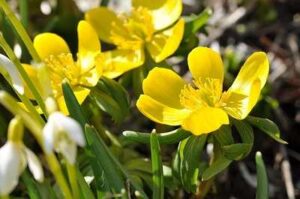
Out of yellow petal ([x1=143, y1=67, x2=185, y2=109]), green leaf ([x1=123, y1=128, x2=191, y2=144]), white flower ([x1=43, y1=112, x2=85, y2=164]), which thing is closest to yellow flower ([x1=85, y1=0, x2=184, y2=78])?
yellow petal ([x1=143, y1=67, x2=185, y2=109])

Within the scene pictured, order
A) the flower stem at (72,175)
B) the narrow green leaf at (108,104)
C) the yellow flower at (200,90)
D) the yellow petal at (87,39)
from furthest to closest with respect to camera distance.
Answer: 1. the yellow petal at (87,39)
2. the narrow green leaf at (108,104)
3. the yellow flower at (200,90)
4. the flower stem at (72,175)

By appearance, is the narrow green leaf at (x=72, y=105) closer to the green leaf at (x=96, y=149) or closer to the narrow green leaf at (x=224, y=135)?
the green leaf at (x=96, y=149)

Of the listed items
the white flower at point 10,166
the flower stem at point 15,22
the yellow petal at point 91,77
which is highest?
the flower stem at point 15,22

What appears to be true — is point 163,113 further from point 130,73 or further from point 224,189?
point 224,189

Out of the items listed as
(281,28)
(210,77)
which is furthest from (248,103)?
(281,28)

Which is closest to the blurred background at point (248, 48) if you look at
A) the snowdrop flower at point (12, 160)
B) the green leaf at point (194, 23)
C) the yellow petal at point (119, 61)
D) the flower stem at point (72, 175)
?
the green leaf at point (194, 23)

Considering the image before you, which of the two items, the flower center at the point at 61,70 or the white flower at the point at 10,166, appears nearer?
the white flower at the point at 10,166

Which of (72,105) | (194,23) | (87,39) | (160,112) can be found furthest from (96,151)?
(194,23)

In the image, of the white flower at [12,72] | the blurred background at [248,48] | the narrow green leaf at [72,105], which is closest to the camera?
the white flower at [12,72]
